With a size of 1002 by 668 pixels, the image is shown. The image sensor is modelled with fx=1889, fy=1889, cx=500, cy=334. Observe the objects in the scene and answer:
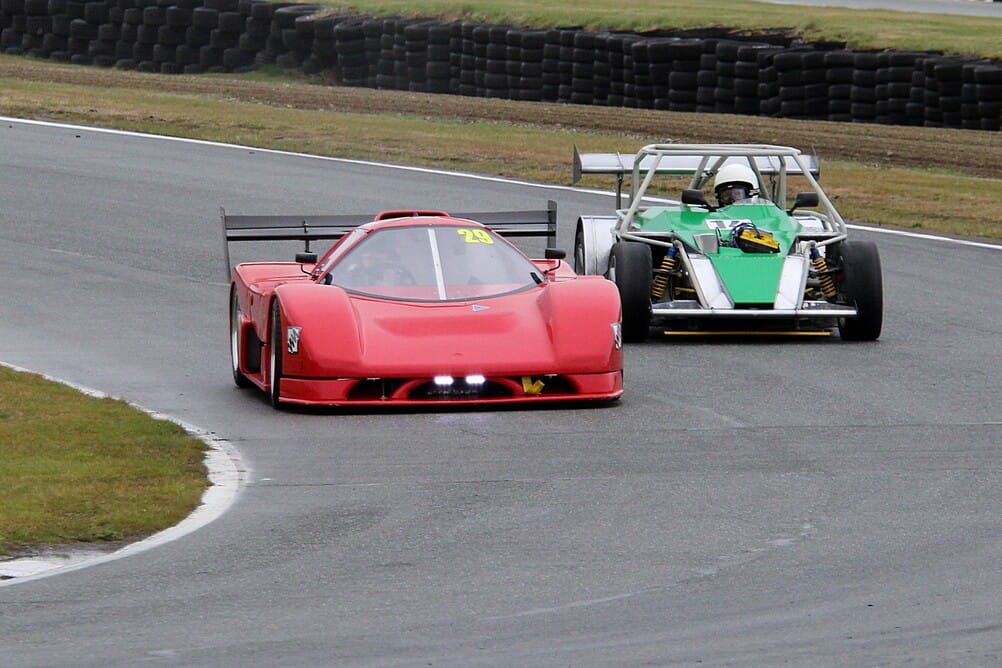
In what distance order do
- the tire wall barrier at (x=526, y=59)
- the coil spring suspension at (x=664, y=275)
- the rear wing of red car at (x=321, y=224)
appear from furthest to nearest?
the tire wall barrier at (x=526, y=59), the coil spring suspension at (x=664, y=275), the rear wing of red car at (x=321, y=224)

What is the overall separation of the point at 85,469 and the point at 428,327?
8.36 feet

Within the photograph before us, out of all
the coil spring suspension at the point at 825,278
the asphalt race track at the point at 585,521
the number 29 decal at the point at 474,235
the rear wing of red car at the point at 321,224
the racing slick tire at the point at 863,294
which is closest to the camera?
the asphalt race track at the point at 585,521

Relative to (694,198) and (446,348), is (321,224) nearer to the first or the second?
(694,198)

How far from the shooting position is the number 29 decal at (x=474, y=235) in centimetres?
1136

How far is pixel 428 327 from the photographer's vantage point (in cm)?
1046

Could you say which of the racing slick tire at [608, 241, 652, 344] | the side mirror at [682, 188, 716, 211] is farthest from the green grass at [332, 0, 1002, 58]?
the racing slick tire at [608, 241, 652, 344]

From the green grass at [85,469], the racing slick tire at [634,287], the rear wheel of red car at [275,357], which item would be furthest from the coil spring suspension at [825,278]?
the green grass at [85,469]

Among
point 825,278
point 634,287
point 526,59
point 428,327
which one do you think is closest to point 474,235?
point 428,327

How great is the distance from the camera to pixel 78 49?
34.9 metres

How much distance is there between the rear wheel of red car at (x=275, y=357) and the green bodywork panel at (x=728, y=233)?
3.57m

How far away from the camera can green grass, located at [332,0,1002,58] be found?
29422 mm

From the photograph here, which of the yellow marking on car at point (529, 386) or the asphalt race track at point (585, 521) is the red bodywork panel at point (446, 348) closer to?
the yellow marking on car at point (529, 386)

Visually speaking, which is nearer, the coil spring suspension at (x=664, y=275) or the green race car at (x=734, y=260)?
the green race car at (x=734, y=260)

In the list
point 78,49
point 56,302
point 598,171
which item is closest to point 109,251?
point 56,302
